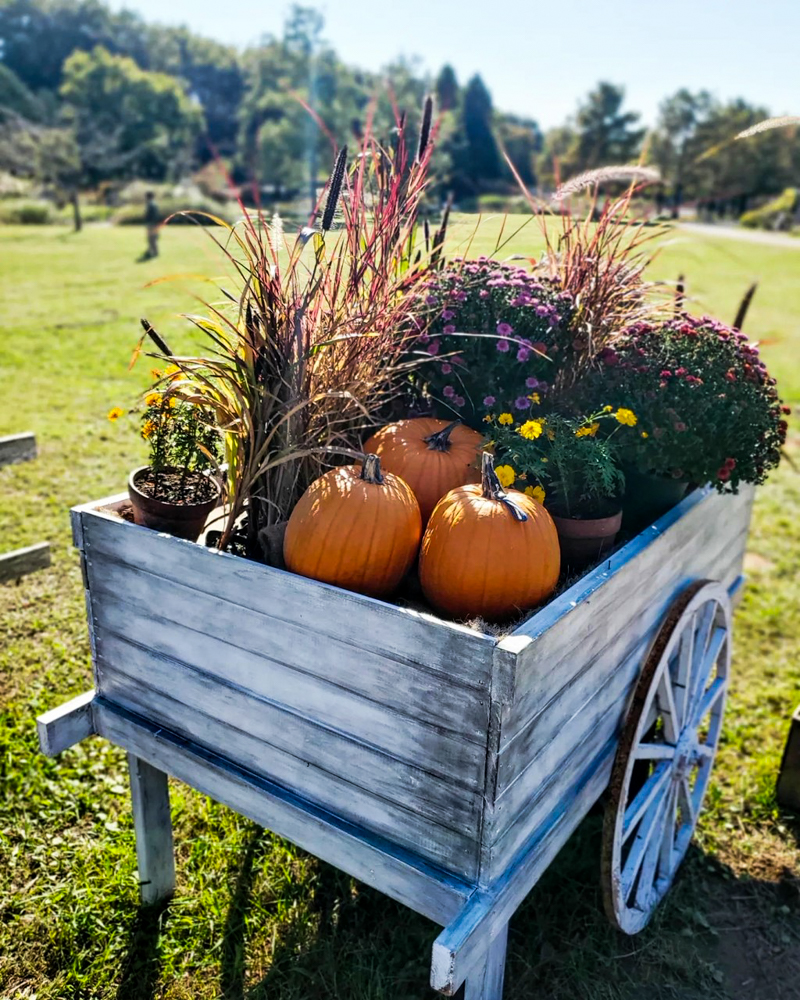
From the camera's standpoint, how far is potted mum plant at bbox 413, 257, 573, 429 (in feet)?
6.70

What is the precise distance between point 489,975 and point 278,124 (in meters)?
49.8

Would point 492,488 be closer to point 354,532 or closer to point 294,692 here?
point 354,532

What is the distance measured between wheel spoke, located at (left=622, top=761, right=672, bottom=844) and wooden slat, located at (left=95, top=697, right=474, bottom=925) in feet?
2.16

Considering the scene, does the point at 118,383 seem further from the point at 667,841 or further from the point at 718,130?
the point at 718,130

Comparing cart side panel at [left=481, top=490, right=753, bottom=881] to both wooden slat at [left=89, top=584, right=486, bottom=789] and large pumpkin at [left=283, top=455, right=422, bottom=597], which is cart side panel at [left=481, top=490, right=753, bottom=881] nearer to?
wooden slat at [left=89, top=584, right=486, bottom=789]

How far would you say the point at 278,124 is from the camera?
149 feet

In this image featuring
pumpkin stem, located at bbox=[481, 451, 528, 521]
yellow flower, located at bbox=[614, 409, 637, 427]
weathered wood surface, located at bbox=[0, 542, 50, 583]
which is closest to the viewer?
pumpkin stem, located at bbox=[481, 451, 528, 521]

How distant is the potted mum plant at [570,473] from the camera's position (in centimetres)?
175

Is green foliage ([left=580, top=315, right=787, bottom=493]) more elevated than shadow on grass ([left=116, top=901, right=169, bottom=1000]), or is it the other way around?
green foliage ([left=580, top=315, right=787, bottom=493])

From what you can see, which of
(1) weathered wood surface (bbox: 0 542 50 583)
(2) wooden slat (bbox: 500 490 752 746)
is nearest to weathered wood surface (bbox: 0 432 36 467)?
(1) weathered wood surface (bbox: 0 542 50 583)

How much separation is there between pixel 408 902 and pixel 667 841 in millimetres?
1088

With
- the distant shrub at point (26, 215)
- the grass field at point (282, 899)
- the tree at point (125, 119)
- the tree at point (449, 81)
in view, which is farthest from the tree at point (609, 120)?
the grass field at point (282, 899)

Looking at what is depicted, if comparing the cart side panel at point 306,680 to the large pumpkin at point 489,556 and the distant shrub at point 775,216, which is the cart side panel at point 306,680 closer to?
the large pumpkin at point 489,556

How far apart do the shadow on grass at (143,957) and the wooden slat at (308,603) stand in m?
1.09
